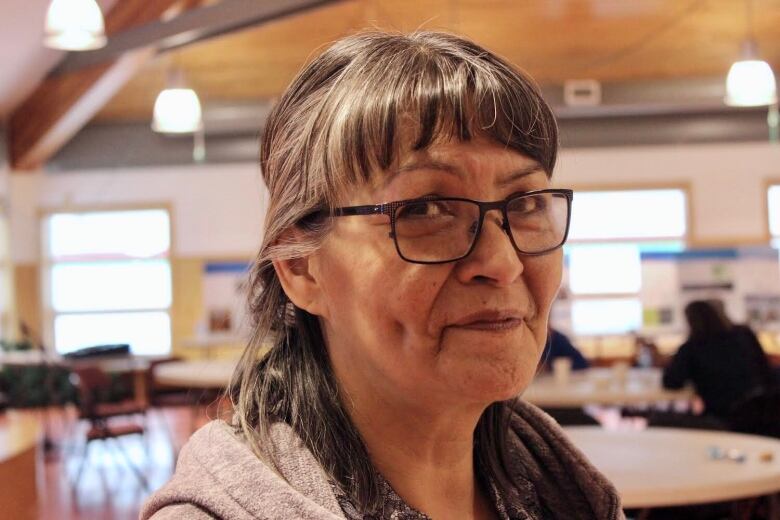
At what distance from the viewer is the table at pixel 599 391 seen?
21.7 feet

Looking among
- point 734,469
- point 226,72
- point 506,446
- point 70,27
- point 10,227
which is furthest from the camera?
point 10,227

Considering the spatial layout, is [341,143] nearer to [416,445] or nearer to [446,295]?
[446,295]

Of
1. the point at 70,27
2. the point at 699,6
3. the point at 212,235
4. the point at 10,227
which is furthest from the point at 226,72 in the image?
the point at 70,27

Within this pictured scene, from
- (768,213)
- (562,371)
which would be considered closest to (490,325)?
(562,371)

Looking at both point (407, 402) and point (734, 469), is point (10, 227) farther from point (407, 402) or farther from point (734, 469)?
point (407, 402)

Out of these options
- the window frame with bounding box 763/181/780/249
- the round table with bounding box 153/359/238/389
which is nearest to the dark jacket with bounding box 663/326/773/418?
the round table with bounding box 153/359/238/389

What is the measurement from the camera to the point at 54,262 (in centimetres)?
1622

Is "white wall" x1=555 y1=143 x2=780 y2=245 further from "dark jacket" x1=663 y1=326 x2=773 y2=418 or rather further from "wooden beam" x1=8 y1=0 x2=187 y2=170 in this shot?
"dark jacket" x1=663 y1=326 x2=773 y2=418

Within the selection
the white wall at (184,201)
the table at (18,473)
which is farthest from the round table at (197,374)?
the white wall at (184,201)

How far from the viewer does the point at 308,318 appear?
1.35m

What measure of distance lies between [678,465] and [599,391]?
3130 millimetres

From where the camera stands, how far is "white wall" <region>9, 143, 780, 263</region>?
15430mm

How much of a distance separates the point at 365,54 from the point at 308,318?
0.35 metres

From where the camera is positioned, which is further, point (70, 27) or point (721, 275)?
point (721, 275)
